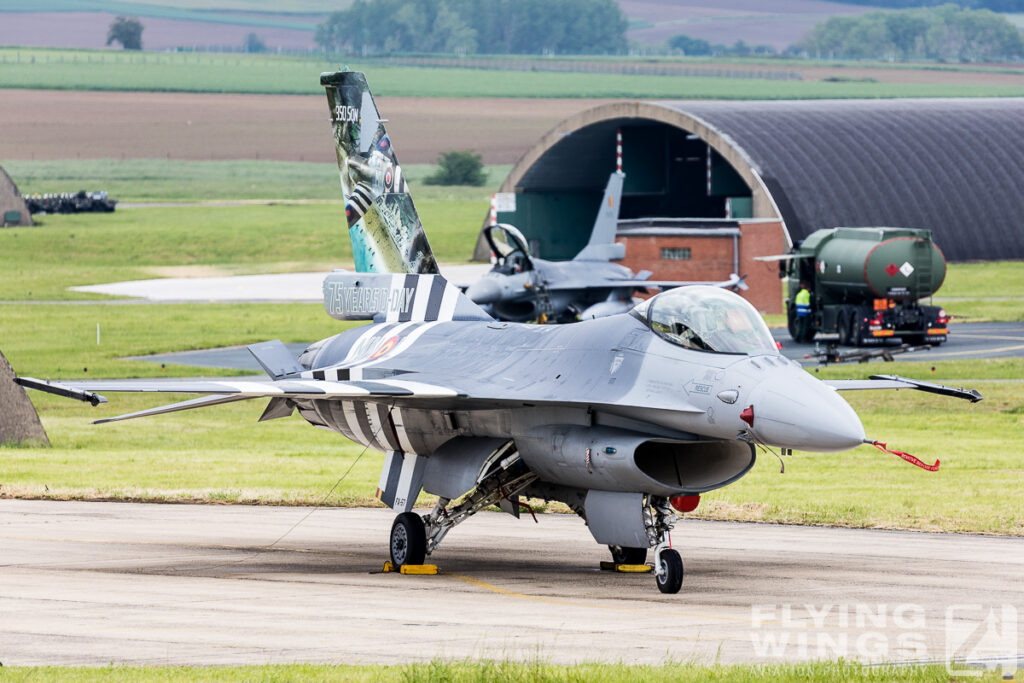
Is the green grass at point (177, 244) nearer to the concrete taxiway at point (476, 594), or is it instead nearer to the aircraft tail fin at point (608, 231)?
the aircraft tail fin at point (608, 231)

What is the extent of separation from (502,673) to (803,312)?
133ft

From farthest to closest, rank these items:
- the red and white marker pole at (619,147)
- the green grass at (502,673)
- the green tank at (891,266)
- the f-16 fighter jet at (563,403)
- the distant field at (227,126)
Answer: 1. the distant field at (227,126)
2. the red and white marker pole at (619,147)
3. the green tank at (891,266)
4. the f-16 fighter jet at (563,403)
5. the green grass at (502,673)

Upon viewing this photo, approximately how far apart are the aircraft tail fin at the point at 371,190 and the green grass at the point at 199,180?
98827 millimetres

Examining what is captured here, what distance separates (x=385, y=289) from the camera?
22047 mm

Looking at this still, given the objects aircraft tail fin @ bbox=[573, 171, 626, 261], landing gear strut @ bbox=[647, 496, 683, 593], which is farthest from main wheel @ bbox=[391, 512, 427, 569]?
aircraft tail fin @ bbox=[573, 171, 626, 261]

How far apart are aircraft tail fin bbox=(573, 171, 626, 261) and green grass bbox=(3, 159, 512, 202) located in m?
68.9

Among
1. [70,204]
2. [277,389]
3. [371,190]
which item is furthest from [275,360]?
[70,204]

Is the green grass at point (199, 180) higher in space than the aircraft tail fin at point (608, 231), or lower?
lower

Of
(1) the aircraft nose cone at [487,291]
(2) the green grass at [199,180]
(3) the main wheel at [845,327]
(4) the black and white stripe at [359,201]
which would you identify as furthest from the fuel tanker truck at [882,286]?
(2) the green grass at [199,180]

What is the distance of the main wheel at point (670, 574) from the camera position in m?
16.1

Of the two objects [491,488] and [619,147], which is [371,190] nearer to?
[491,488]

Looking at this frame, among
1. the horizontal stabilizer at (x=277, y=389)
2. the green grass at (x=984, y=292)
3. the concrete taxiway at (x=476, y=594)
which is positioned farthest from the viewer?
the green grass at (x=984, y=292)

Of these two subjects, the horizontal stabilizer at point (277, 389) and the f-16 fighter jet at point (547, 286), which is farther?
the f-16 fighter jet at point (547, 286)

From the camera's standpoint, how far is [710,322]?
53.3 feet
